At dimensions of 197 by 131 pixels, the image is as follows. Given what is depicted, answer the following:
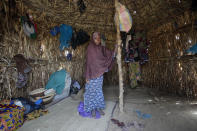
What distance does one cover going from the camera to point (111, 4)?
3.29 meters

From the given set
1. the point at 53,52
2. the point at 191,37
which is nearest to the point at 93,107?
the point at 53,52

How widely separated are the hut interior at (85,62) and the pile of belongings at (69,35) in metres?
0.03

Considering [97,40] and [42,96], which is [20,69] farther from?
[97,40]

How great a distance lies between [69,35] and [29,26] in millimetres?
1402

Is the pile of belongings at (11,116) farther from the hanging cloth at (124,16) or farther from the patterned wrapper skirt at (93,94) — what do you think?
the hanging cloth at (124,16)

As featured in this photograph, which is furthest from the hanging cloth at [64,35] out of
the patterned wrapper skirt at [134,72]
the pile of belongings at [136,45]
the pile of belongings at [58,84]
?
the patterned wrapper skirt at [134,72]

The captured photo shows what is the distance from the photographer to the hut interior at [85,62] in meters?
2.10

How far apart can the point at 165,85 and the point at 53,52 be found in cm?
431

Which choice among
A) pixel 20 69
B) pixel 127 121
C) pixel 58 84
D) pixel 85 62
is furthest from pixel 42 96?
pixel 127 121

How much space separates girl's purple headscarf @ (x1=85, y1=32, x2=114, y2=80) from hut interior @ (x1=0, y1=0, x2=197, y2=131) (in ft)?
0.61

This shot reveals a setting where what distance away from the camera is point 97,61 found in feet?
7.80

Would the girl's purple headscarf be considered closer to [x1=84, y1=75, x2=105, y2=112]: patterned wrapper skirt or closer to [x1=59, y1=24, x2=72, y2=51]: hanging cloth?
[x1=84, y1=75, x2=105, y2=112]: patterned wrapper skirt

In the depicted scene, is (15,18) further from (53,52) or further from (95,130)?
(95,130)

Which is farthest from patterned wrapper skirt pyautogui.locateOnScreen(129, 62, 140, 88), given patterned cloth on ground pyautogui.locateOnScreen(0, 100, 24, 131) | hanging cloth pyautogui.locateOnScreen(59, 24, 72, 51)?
patterned cloth on ground pyautogui.locateOnScreen(0, 100, 24, 131)
